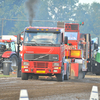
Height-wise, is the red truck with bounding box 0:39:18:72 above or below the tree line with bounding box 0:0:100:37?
A: below

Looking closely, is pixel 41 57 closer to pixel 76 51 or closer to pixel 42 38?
pixel 42 38

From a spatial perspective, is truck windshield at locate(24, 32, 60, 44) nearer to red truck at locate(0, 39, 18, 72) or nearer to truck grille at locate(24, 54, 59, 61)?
truck grille at locate(24, 54, 59, 61)

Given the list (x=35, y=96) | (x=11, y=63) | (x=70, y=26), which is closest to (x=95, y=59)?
(x=70, y=26)

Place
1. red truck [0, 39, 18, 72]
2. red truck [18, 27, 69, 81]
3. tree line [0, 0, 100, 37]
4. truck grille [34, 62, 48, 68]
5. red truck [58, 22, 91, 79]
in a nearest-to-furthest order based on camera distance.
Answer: red truck [18, 27, 69, 81]
truck grille [34, 62, 48, 68]
red truck [58, 22, 91, 79]
red truck [0, 39, 18, 72]
tree line [0, 0, 100, 37]

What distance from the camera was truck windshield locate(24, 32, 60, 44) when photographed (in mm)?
17625

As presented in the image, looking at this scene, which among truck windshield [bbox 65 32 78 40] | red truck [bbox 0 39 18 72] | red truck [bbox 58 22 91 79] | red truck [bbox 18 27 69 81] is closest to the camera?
red truck [bbox 18 27 69 81]

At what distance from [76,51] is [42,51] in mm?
6281

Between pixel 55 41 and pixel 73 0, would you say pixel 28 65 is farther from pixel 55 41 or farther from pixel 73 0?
pixel 73 0

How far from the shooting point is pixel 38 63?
17.8 meters

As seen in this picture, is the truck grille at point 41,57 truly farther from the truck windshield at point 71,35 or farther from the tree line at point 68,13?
the tree line at point 68,13

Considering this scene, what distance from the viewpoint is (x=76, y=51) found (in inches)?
925

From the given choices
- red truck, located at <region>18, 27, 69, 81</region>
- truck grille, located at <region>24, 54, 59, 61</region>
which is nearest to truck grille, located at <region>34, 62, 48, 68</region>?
red truck, located at <region>18, 27, 69, 81</region>

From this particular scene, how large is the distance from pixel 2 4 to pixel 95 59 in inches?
2593

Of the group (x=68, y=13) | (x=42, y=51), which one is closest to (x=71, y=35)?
(x=42, y=51)
